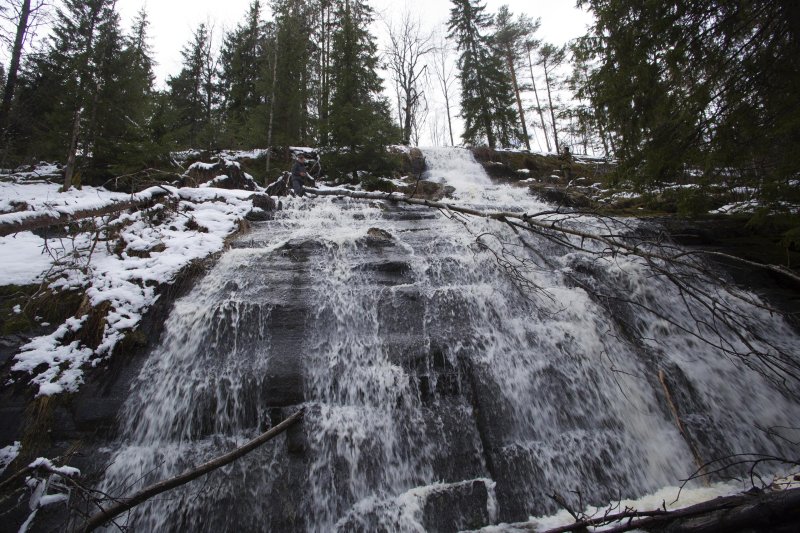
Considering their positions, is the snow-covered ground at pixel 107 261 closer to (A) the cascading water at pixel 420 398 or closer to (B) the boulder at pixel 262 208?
(B) the boulder at pixel 262 208

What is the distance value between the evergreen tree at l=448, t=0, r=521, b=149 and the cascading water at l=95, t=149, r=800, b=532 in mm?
19943

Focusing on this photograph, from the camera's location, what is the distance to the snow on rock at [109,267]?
3.87 m

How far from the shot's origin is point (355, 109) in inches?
484

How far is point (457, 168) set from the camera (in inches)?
717

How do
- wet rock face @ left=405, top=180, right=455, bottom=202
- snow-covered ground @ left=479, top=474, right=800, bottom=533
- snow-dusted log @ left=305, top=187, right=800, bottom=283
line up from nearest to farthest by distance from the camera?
1. snow-dusted log @ left=305, top=187, right=800, bottom=283
2. snow-covered ground @ left=479, top=474, right=800, bottom=533
3. wet rock face @ left=405, top=180, right=455, bottom=202

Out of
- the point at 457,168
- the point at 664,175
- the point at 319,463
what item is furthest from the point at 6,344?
the point at 457,168

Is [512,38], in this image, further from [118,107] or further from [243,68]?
[118,107]

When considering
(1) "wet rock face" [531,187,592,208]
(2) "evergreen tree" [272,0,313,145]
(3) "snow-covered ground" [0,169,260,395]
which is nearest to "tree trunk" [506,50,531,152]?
(1) "wet rock face" [531,187,592,208]

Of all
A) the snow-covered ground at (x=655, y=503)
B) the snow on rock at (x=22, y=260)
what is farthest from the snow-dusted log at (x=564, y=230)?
the snow on rock at (x=22, y=260)

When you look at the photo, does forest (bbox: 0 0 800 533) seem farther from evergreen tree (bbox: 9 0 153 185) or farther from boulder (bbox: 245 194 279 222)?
evergreen tree (bbox: 9 0 153 185)

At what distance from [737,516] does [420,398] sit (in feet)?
9.17

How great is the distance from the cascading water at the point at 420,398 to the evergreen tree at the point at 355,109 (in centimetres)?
795

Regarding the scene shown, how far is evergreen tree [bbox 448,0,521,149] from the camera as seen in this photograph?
74.7 ft

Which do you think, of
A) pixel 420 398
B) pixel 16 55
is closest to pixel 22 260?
pixel 420 398
